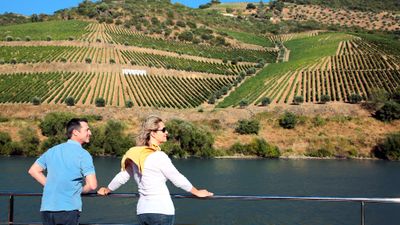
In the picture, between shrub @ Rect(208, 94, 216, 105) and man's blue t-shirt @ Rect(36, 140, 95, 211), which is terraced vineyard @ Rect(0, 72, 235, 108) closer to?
shrub @ Rect(208, 94, 216, 105)

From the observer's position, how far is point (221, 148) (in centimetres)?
6800

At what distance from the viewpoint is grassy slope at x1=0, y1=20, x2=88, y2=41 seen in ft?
344

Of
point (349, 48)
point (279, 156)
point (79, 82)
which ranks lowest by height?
point (279, 156)

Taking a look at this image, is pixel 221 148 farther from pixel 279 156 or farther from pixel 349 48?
pixel 349 48

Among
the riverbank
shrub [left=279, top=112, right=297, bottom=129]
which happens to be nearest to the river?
the riverbank

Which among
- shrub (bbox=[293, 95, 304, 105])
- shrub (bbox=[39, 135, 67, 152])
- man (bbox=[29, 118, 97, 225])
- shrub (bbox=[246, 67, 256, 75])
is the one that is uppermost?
man (bbox=[29, 118, 97, 225])

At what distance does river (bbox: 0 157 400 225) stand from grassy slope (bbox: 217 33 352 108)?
25.0m

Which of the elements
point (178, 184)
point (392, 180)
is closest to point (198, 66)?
point (392, 180)

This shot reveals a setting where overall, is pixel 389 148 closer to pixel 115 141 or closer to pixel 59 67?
pixel 115 141

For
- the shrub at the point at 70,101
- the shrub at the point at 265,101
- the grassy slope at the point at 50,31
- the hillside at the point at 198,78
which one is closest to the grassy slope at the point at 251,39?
the hillside at the point at 198,78

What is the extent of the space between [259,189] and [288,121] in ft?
104

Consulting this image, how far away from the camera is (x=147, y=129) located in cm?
597

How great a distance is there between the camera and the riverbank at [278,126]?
68.6m

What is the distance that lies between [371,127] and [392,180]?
2507cm
